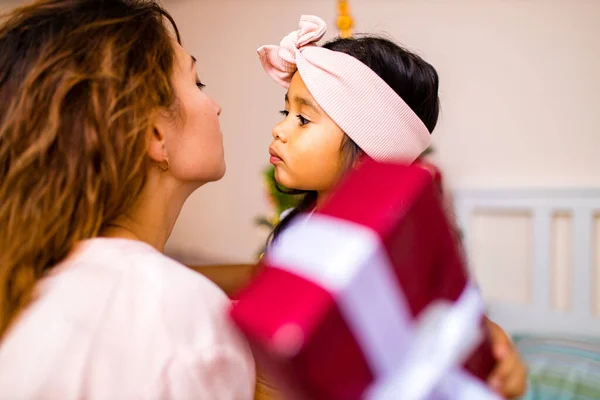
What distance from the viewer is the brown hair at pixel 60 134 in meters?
0.63

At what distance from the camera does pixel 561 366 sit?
4.97 feet

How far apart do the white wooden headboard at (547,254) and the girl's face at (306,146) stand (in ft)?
3.39

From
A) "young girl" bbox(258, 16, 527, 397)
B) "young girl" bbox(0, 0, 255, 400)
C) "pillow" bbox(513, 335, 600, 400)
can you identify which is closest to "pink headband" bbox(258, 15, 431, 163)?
"young girl" bbox(258, 16, 527, 397)

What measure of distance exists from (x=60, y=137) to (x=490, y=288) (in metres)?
1.76

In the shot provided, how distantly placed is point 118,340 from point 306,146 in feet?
1.89

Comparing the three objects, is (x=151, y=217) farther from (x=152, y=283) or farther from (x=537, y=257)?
(x=537, y=257)

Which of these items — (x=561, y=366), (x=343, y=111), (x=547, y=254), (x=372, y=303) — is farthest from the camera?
(x=547, y=254)

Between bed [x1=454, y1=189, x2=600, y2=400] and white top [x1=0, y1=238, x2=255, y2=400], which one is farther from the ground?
white top [x1=0, y1=238, x2=255, y2=400]

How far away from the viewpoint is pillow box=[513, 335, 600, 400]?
142cm

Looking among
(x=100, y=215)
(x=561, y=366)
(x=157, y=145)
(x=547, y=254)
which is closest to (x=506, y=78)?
(x=547, y=254)

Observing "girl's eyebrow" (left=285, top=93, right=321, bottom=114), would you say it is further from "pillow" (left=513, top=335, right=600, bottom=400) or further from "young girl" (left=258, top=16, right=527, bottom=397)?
"pillow" (left=513, top=335, right=600, bottom=400)

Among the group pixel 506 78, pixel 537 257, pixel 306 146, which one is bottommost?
pixel 537 257

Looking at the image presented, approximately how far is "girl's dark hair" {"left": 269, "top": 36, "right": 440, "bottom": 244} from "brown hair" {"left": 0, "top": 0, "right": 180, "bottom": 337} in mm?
489

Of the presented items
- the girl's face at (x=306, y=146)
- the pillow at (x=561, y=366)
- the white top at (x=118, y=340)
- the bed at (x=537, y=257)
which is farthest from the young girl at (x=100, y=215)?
the bed at (x=537, y=257)
